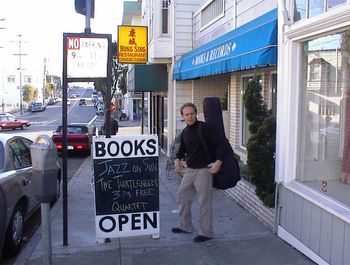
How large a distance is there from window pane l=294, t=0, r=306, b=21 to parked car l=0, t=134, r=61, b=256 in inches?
126

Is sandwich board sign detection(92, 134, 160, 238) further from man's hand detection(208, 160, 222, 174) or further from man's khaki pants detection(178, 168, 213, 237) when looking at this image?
man's hand detection(208, 160, 222, 174)

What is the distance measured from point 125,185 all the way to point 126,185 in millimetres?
12

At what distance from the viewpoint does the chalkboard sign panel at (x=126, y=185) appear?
18.5 ft

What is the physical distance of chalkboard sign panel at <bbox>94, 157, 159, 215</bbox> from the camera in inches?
222

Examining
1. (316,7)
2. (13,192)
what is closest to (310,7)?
(316,7)

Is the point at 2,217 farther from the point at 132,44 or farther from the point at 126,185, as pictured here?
the point at 132,44

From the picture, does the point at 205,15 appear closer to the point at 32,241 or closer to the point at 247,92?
the point at 247,92

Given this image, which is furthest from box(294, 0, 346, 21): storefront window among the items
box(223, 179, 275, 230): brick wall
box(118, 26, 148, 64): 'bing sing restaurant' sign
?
box(118, 26, 148, 64): 'bing sing restaurant' sign

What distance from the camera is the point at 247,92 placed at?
6121mm

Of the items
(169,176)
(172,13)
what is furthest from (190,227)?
(172,13)

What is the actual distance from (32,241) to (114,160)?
6.01 ft

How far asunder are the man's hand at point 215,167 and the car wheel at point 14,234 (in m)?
2.47

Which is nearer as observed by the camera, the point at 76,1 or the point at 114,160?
the point at 114,160

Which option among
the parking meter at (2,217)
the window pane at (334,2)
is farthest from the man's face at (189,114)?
the parking meter at (2,217)
